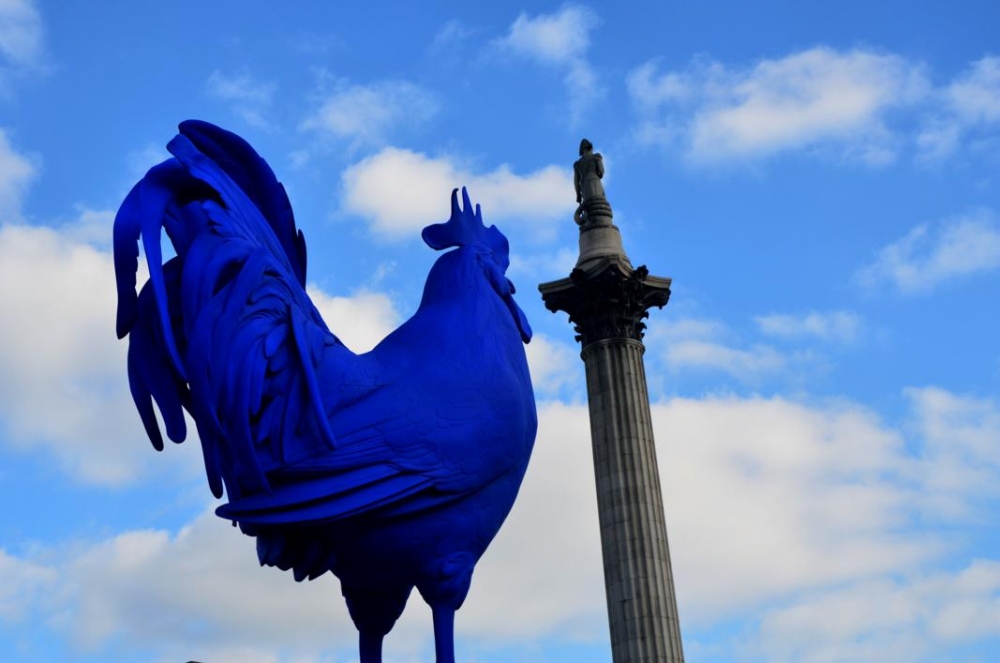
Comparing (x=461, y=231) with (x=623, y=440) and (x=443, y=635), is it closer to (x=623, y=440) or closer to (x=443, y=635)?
(x=443, y=635)

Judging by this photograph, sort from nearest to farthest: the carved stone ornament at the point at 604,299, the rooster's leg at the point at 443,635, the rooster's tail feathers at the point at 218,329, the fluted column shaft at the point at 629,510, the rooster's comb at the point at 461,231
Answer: the rooster's tail feathers at the point at 218,329
the rooster's leg at the point at 443,635
the rooster's comb at the point at 461,231
the fluted column shaft at the point at 629,510
the carved stone ornament at the point at 604,299

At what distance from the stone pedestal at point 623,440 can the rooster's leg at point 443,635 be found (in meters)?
11.6

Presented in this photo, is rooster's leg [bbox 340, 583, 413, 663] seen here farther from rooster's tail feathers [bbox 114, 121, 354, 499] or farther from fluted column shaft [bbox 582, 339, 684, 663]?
fluted column shaft [bbox 582, 339, 684, 663]

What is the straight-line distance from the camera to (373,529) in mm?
8766

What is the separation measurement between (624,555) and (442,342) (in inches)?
463

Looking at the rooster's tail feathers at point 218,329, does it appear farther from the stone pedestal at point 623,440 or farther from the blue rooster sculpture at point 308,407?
the stone pedestal at point 623,440

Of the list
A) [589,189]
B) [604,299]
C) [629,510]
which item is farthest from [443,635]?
[589,189]

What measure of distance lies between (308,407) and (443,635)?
185cm

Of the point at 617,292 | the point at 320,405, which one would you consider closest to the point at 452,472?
the point at 320,405

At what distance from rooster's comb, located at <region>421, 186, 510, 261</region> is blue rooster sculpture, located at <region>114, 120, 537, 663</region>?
1030 millimetres

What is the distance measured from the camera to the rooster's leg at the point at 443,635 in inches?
353

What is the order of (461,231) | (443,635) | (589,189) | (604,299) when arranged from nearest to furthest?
(443,635) < (461,231) < (604,299) < (589,189)

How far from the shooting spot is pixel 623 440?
21156 millimetres

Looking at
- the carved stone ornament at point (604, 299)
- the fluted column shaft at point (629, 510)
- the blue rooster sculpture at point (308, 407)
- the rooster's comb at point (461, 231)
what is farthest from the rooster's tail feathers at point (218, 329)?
the carved stone ornament at point (604, 299)
